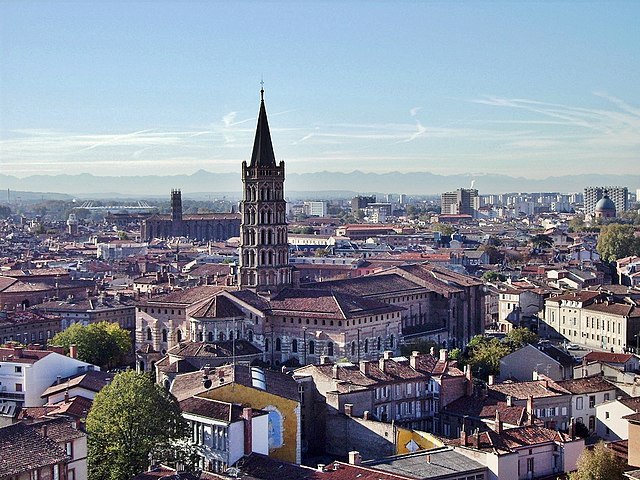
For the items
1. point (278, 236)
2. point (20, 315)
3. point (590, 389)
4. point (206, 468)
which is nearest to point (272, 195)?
point (278, 236)

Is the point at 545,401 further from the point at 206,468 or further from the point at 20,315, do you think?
the point at 20,315

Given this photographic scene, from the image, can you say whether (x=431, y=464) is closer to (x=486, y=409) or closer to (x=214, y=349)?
(x=486, y=409)

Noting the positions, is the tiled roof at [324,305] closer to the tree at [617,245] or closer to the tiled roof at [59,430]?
the tiled roof at [59,430]

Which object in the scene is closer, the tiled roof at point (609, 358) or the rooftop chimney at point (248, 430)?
the rooftop chimney at point (248, 430)

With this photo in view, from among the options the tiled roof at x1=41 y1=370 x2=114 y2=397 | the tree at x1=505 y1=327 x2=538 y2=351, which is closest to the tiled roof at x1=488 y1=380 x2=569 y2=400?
the tree at x1=505 y1=327 x2=538 y2=351

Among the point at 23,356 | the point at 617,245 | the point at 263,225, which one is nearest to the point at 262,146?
the point at 263,225

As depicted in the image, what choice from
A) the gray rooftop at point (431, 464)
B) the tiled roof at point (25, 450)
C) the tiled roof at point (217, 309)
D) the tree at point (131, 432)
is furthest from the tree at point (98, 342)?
the tiled roof at point (25, 450)
